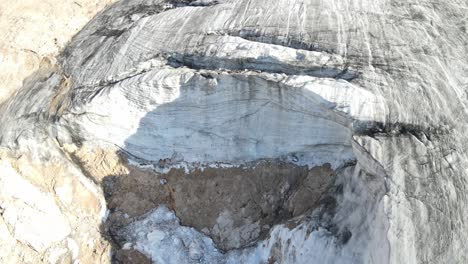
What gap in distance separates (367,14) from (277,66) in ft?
5.99

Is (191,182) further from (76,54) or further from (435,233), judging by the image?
(435,233)

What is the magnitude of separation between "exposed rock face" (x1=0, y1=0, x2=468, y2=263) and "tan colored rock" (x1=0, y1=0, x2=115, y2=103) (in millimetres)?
561

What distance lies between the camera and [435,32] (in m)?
8.04

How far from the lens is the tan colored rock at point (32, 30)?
995cm

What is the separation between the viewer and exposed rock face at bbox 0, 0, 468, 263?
7.34 meters

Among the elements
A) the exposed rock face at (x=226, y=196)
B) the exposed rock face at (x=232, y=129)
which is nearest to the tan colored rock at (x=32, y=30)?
the exposed rock face at (x=232, y=129)

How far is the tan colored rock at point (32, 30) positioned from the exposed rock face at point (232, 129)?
0.56 meters

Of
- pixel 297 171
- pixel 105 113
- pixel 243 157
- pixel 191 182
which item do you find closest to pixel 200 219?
pixel 191 182

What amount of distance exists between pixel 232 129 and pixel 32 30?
482 centimetres

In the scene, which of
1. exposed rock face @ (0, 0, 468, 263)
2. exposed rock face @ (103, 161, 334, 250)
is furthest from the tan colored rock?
exposed rock face @ (103, 161, 334, 250)

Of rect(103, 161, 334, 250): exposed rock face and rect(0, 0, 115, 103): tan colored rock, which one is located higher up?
rect(0, 0, 115, 103): tan colored rock

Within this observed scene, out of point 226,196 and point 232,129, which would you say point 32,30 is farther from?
point 226,196

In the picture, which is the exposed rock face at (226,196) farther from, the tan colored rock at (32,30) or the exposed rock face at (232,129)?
the tan colored rock at (32,30)

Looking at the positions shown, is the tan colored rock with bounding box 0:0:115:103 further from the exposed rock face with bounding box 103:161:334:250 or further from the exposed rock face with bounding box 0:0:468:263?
the exposed rock face with bounding box 103:161:334:250
